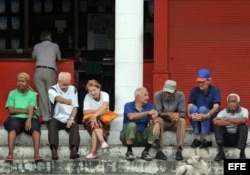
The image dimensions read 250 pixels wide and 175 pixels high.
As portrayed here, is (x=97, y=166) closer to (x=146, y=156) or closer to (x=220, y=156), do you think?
(x=146, y=156)

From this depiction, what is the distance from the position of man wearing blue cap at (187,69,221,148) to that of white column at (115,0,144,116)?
1.16m

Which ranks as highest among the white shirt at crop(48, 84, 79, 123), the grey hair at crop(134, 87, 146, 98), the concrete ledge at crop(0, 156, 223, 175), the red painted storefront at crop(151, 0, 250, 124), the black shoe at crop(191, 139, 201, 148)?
the red painted storefront at crop(151, 0, 250, 124)

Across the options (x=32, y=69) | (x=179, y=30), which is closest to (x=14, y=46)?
(x=32, y=69)

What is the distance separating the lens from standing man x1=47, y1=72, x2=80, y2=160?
13.0 meters

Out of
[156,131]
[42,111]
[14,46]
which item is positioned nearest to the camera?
[156,131]

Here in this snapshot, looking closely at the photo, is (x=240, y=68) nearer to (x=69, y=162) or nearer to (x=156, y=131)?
(x=156, y=131)

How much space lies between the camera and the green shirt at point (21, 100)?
1320 cm

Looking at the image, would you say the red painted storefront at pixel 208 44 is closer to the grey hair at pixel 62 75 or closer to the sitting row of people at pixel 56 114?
the sitting row of people at pixel 56 114

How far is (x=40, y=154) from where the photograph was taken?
13219mm

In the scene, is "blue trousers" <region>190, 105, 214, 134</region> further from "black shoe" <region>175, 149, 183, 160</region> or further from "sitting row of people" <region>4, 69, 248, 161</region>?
"black shoe" <region>175, 149, 183, 160</region>

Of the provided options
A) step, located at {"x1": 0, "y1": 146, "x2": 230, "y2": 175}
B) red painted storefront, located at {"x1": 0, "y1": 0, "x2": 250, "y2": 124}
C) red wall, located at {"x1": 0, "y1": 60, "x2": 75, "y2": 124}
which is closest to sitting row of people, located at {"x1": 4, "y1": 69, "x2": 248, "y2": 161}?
step, located at {"x1": 0, "y1": 146, "x2": 230, "y2": 175}

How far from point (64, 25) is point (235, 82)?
499 centimetres

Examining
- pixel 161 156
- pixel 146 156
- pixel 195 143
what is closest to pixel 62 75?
pixel 146 156

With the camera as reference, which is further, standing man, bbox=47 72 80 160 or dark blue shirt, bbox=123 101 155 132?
dark blue shirt, bbox=123 101 155 132
